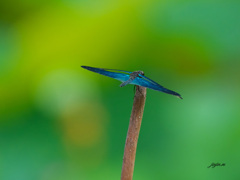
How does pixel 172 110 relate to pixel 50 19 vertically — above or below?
below

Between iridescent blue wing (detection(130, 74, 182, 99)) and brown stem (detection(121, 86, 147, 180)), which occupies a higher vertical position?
iridescent blue wing (detection(130, 74, 182, 99))

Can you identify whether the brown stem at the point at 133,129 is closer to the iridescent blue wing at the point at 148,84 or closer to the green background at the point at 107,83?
the iridescent blue wing at the point at 148,84

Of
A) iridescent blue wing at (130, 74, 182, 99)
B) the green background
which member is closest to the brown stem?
iridescent blue wing at (130, 74, 182, 99)

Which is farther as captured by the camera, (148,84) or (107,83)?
(107,83)

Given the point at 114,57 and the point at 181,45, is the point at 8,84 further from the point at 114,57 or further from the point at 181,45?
the point at 181,45

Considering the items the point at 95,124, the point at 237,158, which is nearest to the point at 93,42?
the point at 95,124

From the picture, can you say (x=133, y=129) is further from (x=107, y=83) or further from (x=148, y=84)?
(x=107, y=83)

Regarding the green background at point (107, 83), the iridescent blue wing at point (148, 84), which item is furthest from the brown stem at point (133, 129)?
the green background at point (107, 83)

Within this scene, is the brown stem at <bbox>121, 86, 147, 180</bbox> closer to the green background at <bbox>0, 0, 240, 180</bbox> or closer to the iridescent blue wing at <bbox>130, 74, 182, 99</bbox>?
the iridescent blue wing at <bbox>130, 74, 182, 99</bbox>

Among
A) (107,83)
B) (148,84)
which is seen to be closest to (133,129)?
(148,84)
